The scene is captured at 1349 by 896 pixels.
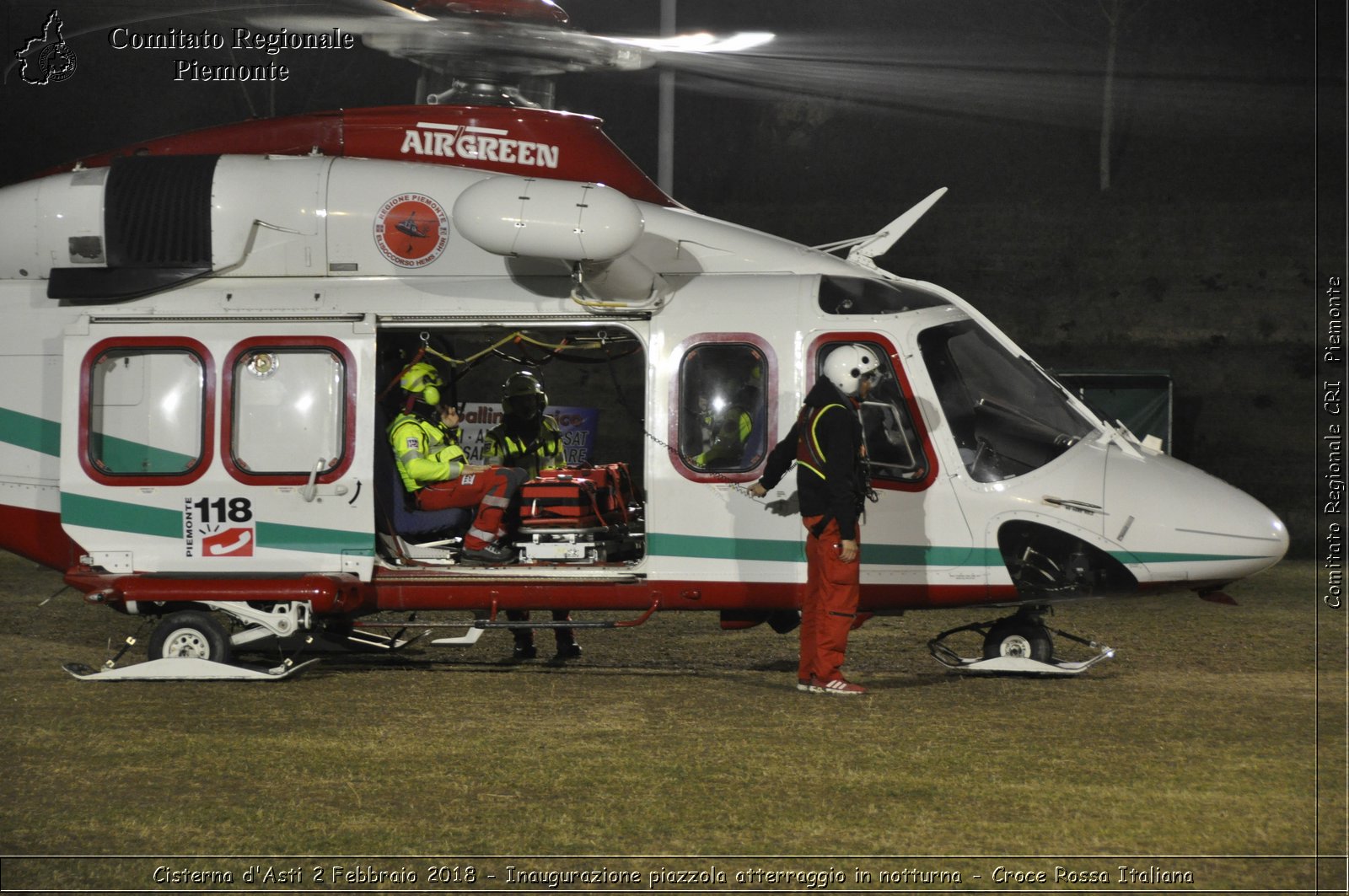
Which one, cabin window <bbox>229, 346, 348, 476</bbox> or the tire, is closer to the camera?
the tire

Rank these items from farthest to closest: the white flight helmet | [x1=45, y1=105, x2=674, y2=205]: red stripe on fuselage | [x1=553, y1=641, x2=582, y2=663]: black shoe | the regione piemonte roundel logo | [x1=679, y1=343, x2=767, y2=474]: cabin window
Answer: [x1=553, y1=641, x2=582, y2=663]: black shoe → [x1=45, y1=105, x2=674, y2=205]: red stripe on fuselage → the regione piemonte roundel logo → [x1=679, y1=343, x2=767, y2=474]: cabin window → the white flight helmet

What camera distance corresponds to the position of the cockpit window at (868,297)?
28.4 ft

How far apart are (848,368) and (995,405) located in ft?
3.50

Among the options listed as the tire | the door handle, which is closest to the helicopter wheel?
the door handle

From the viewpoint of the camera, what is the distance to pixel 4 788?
624 centimetres

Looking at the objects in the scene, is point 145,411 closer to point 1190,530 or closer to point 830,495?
point 830,495

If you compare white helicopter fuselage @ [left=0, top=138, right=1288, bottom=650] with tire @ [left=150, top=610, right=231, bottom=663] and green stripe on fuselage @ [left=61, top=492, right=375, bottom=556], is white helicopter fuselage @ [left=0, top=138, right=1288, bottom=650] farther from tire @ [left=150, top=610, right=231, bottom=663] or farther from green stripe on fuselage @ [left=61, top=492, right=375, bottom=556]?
tire @ [left=150, top=610, right=231, bottom=663]

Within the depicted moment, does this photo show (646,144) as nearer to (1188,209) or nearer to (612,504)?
(1188,209)

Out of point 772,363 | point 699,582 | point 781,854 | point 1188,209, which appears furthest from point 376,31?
point 1188,209

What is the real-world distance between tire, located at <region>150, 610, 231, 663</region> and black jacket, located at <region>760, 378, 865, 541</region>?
11.6 ft

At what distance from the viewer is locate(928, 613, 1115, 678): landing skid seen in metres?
8.51

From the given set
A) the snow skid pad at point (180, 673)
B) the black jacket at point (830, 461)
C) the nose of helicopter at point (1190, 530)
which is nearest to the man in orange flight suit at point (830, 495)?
the black jacket at point (830, 461)

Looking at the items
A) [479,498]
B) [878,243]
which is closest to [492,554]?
[479,498]

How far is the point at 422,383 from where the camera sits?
9109mm
